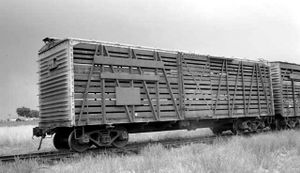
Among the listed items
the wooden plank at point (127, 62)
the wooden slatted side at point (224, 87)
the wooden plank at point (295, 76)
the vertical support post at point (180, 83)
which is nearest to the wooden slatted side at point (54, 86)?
the wooden plank at point (127, 62)

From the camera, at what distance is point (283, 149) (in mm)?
9438

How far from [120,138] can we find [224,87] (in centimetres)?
561

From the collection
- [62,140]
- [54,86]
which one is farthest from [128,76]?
[62,140]

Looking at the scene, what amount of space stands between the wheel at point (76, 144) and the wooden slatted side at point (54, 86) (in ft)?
1.73

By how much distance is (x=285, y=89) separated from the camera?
1733 centimetres

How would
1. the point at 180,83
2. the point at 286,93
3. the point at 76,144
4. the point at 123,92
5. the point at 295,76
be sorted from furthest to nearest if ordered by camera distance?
1. the point at 295,76
2. the point at 286,93
3. the point at 180,83
4. the point at 123,92
5. the point at 76,144

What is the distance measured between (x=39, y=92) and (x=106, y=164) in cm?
566

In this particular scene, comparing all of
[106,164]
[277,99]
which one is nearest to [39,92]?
[106,164]

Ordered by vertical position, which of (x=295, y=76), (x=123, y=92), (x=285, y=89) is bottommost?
(x=123, y=92)

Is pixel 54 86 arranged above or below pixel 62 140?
above

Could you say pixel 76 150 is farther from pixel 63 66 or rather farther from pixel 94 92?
pixel 63 66

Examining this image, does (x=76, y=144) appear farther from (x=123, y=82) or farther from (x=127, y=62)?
(x=127, y=62)

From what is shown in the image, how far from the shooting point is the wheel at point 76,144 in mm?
9781

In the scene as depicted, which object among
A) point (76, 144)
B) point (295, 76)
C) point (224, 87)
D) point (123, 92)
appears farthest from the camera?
point (295, 76)
